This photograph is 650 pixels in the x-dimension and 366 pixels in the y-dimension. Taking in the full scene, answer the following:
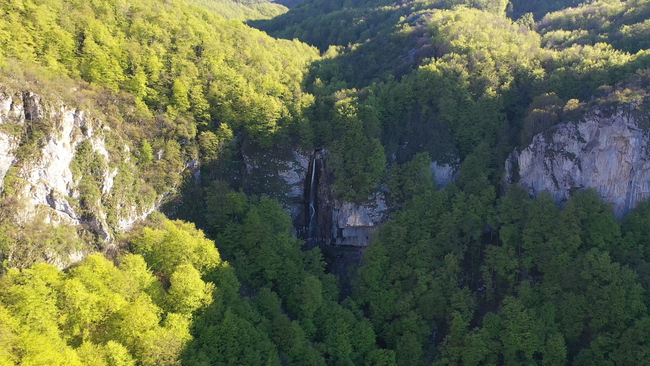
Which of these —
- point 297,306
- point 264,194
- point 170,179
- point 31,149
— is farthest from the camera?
point 264,194

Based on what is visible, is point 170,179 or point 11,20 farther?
point 170,179

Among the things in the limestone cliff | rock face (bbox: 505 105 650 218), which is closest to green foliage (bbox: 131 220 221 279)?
the limestone cliff

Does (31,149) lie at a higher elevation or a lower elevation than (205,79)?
lower

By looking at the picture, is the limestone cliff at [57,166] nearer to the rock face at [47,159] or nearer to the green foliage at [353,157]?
the rock face at [47,159]

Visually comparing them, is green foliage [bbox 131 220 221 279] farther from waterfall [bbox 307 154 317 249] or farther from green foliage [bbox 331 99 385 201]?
green foliage [bbox 331 99 385 201]

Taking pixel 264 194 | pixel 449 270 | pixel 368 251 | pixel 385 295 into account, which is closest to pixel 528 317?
pixel 449 270

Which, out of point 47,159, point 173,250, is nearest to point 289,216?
point 173,250

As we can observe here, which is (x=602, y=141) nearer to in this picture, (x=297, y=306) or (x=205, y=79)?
(x=297, y=306)

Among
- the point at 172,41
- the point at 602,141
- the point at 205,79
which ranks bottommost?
the point at 602,141
